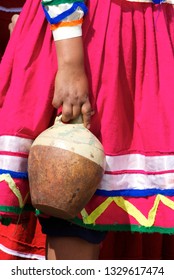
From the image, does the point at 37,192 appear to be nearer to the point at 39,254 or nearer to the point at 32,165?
the point at 32,165

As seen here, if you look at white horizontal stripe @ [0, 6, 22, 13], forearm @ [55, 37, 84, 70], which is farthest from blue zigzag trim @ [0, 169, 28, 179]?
white horizontal stripe @ [0, 6, 22, 13]

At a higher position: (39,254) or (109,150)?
(109,150)

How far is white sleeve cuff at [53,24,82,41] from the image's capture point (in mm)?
1146

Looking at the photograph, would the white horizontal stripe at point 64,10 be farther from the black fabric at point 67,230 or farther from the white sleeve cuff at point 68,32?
the black fabric at point 67,230

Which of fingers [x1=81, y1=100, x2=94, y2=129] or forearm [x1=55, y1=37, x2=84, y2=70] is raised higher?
forearm [x1=55, y1=37, x2=84, y2=70]

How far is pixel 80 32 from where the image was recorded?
1.15 m

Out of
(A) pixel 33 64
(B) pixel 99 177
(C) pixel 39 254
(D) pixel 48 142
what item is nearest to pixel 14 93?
(A) pixel 33 64

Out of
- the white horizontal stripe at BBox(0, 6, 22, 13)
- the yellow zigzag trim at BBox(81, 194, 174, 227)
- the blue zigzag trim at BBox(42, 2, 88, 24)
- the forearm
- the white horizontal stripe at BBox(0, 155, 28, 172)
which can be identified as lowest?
the yellow zigzag trim at BBox(81, 194, 174, 227)

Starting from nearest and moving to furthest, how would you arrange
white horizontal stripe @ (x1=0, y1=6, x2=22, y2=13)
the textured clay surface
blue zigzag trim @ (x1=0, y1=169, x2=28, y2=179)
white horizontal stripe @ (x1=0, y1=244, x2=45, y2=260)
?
the textured clay surface → blue zigzag trim @ (x1=0, y1=169, x2=28, y2=179) → white horizontal stripe @ (x1=0, y1=244, x2=45, y2=260) → white horizontal stripe @ (x1=0, y1=6, x2=22, y2=13)

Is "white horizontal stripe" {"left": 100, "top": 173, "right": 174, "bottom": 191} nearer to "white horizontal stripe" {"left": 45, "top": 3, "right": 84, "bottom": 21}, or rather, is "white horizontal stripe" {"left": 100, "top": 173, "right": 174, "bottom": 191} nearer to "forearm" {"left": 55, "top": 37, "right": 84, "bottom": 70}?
"forearm" {"left": 55, "top": 37, "right": 84, "bottom": 70}

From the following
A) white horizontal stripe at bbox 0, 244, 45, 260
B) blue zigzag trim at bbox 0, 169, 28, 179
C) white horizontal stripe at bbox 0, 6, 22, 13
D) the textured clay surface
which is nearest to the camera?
the textured clay surface

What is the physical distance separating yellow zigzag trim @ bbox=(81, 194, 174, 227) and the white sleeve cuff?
0.39 meters

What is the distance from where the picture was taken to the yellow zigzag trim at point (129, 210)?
115 cm
